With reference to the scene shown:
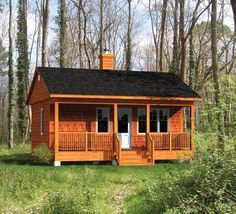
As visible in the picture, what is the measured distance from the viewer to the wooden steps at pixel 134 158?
22.5 m

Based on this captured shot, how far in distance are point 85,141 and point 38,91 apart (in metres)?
4.77

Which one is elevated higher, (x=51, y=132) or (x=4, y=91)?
(x=4, y=91)

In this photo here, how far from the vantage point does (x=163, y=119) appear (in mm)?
A: 25219

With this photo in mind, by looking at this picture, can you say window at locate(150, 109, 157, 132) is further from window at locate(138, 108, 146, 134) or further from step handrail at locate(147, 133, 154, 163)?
step handrail at locate(147, 133, 154, 163)

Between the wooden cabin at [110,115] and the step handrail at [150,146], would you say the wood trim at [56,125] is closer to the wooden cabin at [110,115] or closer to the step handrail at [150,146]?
the wooden cabin at [110,115]

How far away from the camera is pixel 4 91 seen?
68562 millimetres

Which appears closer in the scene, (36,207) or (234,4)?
(36,207)

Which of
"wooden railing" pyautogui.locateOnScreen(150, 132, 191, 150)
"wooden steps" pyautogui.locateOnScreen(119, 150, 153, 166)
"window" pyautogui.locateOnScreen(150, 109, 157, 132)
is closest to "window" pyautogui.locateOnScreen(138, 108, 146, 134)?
"window" pyautogui.locateOnScreen(150, 109, 157, 132)

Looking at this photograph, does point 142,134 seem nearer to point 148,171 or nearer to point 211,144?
point 148,171

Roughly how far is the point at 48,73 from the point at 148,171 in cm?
822

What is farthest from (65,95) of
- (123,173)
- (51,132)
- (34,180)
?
(34,180)

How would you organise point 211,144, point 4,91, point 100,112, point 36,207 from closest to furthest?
point 211,144 < point 36,207 < point 100,112 < point 4,91

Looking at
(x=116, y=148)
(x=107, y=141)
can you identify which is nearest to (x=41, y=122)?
(x=107, y=141)

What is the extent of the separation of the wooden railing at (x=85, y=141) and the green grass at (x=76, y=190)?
9.14 ft
